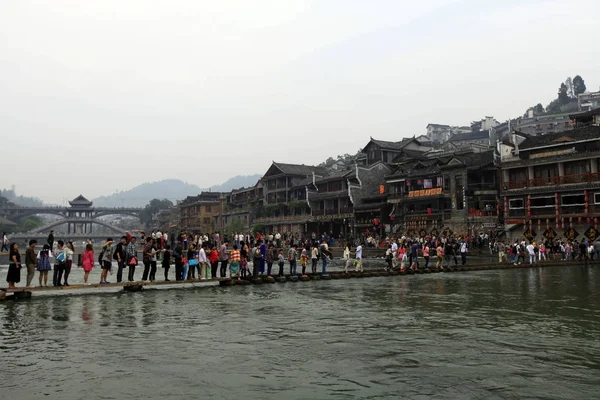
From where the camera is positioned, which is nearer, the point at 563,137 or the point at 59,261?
the point at 59,261

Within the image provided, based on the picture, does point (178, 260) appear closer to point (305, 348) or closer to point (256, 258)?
point (256, 258)

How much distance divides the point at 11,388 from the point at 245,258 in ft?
56.4

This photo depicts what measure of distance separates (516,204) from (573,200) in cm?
563

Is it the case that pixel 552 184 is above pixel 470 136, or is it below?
below

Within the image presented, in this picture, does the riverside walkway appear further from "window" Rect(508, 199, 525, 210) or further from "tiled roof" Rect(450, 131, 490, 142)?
"tiled roof" Rect(450, 131, 490, 142)

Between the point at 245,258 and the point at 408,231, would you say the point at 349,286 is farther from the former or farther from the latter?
the point at 408,231

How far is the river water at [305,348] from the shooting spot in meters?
7.54

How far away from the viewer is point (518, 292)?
19344mm

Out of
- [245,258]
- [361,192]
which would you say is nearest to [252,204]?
[361,192]

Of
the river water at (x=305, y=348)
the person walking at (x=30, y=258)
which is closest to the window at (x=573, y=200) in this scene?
the river water at (x=305, y=348)

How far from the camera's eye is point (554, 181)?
161 ft

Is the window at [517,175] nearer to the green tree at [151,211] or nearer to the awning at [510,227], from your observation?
the awning at [510,227]

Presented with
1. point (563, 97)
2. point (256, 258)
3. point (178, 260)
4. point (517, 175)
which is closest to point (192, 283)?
point (178, 260)

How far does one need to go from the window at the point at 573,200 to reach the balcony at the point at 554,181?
51.8 inches
